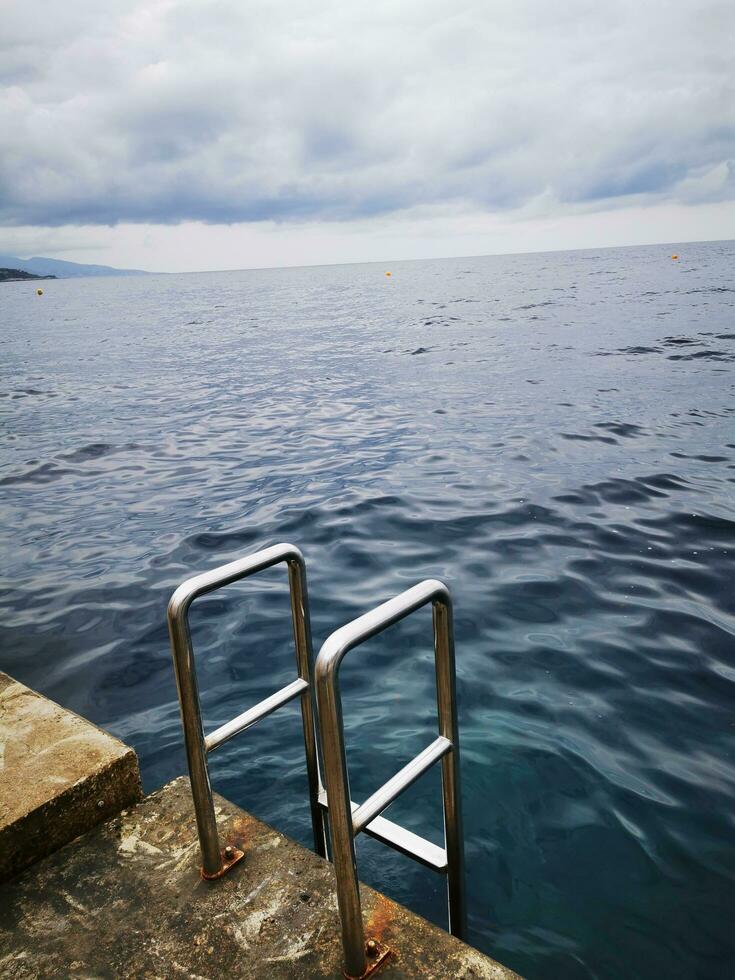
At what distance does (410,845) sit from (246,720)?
71 cm

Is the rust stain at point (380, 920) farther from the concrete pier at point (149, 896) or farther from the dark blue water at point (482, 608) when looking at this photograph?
the dark blue water at point (482, 608)

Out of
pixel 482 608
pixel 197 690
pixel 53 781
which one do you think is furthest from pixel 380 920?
pixel 482 608

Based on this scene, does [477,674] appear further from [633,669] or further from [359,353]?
[359,353]

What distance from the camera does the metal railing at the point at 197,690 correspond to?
6.71 feet

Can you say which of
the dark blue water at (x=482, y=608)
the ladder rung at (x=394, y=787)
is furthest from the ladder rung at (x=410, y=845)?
the dark blue water at (x=482, y=608)

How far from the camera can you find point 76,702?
479 centimetres

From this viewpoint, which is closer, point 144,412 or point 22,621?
point 22,621

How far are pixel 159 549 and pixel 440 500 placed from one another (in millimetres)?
3446

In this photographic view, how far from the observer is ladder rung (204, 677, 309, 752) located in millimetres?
2183

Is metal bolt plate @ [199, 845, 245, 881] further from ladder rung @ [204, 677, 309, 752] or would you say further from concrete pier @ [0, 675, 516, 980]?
ladder rung @ [204, 677, 309, 752]

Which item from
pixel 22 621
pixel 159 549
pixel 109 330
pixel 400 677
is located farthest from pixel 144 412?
pixel 109 330

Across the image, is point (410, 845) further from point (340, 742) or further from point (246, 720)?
point (340, 742)

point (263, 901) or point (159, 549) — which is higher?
point (263, 901)

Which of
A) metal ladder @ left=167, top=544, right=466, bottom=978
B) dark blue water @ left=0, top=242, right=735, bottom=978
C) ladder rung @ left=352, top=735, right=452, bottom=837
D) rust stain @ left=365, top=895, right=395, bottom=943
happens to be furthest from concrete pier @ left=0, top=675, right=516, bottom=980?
dark blue water @ left=0, top=242, right=735, bottom=978
